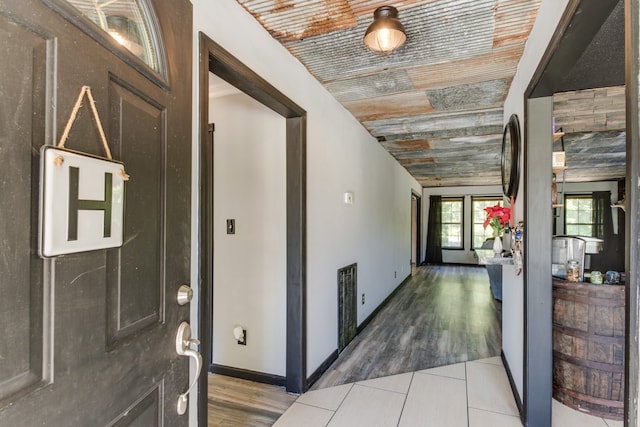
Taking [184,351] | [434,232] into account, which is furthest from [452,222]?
[184,351]

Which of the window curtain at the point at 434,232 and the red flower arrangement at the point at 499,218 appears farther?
the window curtain at the point at 434,232

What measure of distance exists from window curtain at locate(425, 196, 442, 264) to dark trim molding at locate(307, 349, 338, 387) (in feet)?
23.8

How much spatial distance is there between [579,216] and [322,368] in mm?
8572

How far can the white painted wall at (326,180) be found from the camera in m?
1.63

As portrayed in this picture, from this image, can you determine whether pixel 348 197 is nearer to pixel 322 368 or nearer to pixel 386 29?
pixel 322 368

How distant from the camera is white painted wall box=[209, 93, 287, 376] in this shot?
8.00 feet

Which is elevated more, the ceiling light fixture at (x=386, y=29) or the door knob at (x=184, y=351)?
the ceiling light fixture at (x=386, y=29)

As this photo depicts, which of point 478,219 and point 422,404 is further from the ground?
point 478,219

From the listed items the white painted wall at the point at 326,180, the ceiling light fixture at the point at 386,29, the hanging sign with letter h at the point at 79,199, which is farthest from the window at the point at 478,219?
the hanging sign with letter h at the point at 79,199

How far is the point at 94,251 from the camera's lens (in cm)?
65

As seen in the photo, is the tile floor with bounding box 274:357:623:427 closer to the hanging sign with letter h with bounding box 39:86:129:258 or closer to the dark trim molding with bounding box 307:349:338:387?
the dark trim molding with bounding box 307:349:338:387

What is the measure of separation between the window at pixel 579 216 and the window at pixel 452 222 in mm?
2455

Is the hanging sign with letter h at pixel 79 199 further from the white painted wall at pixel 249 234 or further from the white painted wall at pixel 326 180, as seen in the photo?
the white painted wall at pixel 249 234

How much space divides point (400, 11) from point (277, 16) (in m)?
0.64
